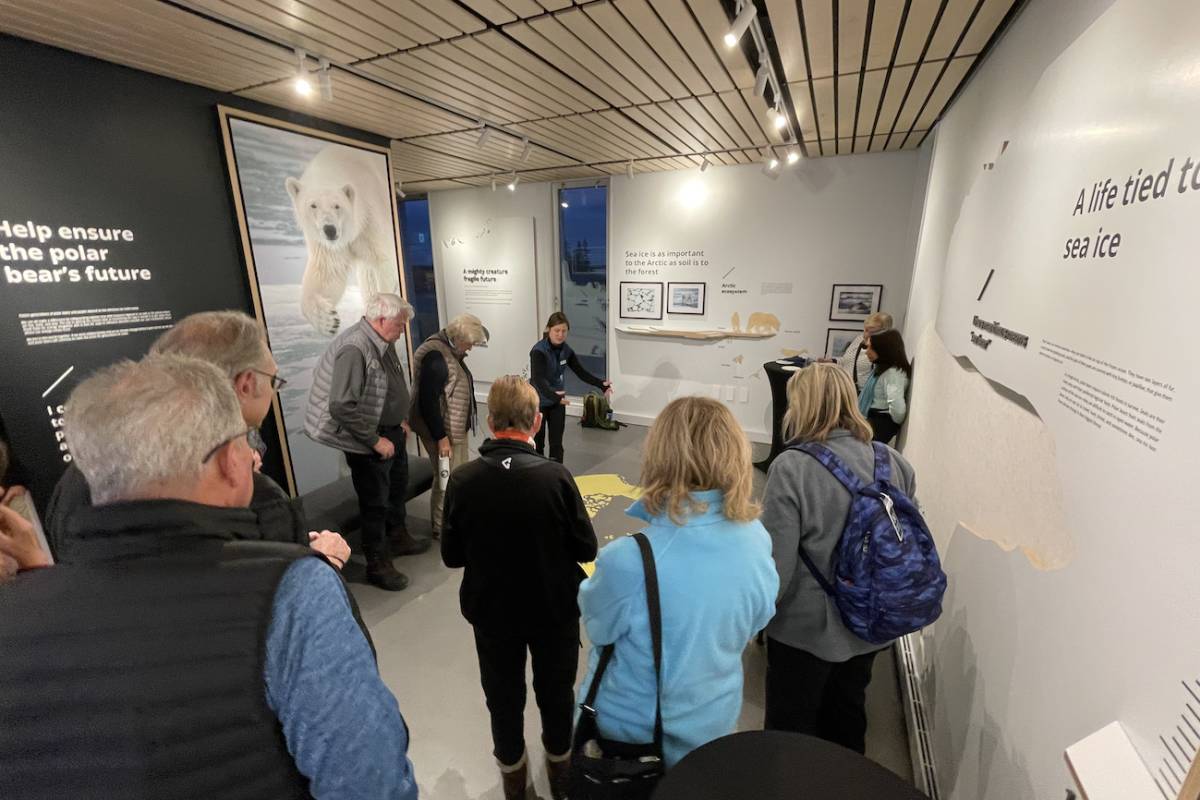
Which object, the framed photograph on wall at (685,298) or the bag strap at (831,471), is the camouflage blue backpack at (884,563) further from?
the framed photograph on wall at (685,298)

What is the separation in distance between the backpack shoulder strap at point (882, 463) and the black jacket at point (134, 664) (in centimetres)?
148

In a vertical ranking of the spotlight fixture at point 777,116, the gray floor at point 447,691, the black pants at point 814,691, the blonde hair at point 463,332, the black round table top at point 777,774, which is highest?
the spotlight fixture at point 777,116

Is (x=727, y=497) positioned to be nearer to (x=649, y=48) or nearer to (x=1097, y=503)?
(x=1097, y=503)

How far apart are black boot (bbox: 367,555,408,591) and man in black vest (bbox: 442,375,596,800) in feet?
5.17

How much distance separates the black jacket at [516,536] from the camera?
146 centimetres

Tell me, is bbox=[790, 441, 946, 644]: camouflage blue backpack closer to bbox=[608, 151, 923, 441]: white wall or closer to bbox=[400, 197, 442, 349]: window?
bbox=[608, 151, 923, 441]: white wall

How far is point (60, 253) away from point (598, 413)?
185 inches

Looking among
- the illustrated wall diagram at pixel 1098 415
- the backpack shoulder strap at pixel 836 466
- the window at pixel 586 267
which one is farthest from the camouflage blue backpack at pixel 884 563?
the window at pixel 586 267

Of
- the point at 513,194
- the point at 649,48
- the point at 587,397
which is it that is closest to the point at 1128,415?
the point at 649,48

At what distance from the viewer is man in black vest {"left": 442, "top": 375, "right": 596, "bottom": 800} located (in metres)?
1.46

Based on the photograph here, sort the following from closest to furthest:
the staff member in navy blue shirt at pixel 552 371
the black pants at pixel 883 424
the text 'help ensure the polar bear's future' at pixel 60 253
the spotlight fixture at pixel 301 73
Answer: the text 'help ensure the polar bear's future' at pixel 60 253 → the spotlight fixture at pixel 301 73 → the black pants at pixel 883 424 → the staff member in navy blue shirt at pixel 552 371

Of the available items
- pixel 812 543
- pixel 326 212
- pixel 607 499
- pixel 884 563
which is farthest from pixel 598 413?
pixel 884 563

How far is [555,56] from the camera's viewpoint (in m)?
2.40

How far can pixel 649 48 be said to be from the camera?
2.31m
